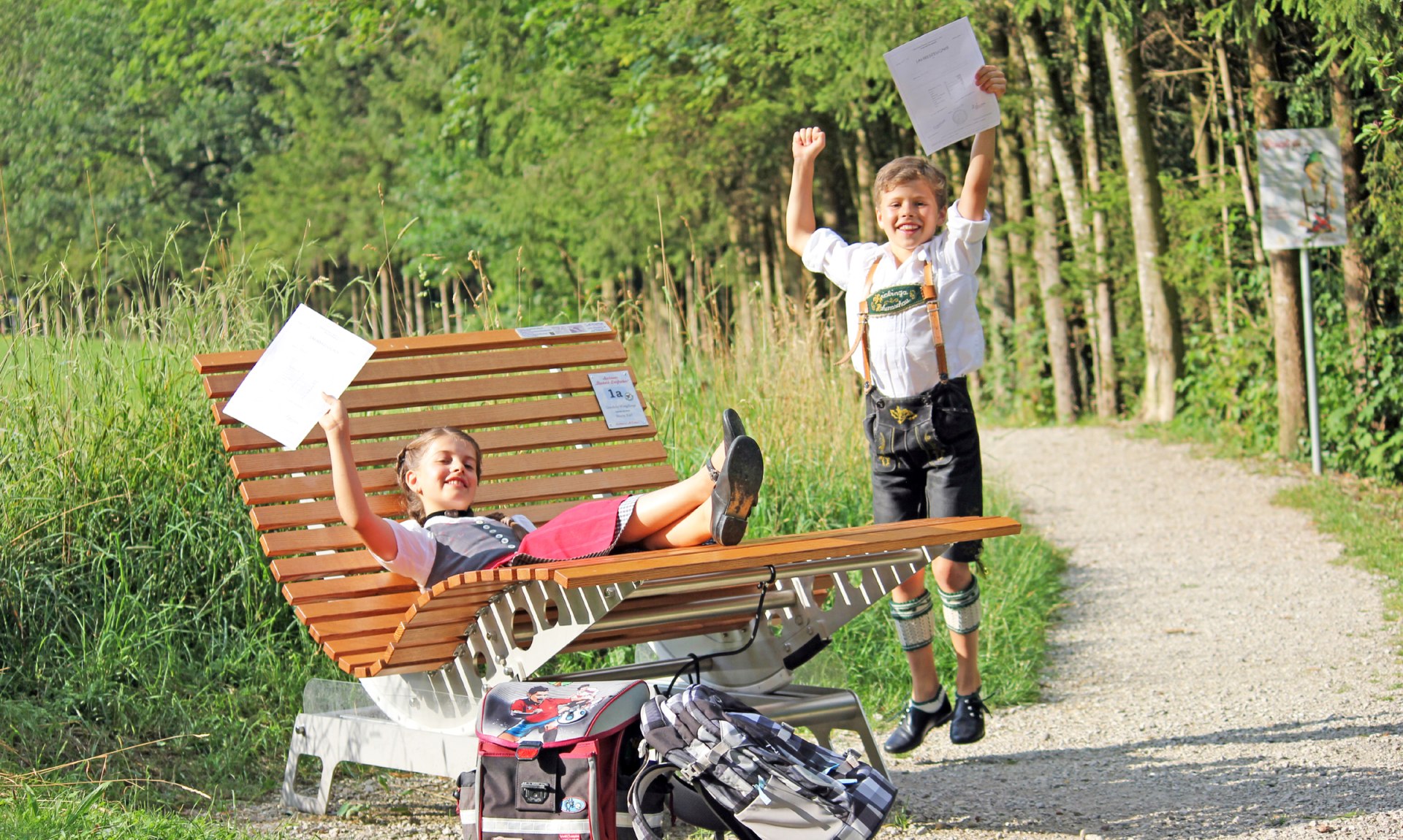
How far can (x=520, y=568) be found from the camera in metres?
2.97

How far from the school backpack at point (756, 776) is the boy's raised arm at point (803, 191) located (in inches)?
63.2

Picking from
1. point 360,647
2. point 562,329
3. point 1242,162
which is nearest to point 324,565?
point 360,647

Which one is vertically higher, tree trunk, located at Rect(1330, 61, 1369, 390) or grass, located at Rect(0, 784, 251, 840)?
tree trunk, located at Rect(1330, 61, 1369, 390)

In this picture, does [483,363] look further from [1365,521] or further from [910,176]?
[1365,521]

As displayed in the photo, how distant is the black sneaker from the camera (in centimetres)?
403

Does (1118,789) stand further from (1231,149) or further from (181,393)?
(1231,149)

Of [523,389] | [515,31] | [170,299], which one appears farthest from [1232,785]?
[515,31]

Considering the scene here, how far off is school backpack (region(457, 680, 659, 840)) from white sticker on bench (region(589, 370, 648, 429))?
1942 mm

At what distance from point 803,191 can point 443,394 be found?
1.44 meters

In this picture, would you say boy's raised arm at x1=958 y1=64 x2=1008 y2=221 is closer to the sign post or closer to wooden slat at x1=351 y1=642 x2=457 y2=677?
wooden slat at x1=351 y1=642 x2=457 y2=677

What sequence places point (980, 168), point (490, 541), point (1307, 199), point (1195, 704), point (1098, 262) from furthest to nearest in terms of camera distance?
point (1098, 262) → point (1307, 199) → point (1195, 704) → point (490, 541) → point (980, 168)

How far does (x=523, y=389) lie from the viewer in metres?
4.92

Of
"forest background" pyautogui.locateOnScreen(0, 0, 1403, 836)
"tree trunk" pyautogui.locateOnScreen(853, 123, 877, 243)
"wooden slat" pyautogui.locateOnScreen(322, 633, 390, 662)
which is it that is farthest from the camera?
"tree trunk" pyautogui.locateOnScreen(853, 123, 877, 243)

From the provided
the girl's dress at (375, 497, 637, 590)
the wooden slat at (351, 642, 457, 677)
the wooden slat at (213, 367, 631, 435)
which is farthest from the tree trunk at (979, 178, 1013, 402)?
the wooden slat at (351, 642, 457, 677)
